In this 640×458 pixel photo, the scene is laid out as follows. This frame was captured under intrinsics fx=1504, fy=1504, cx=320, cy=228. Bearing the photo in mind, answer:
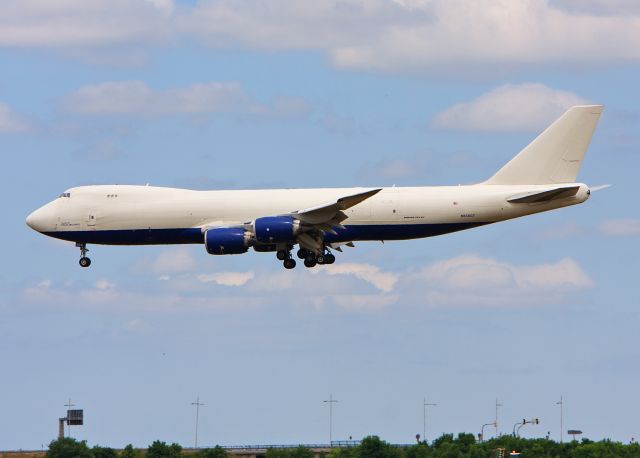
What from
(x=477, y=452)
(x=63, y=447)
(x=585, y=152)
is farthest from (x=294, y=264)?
(x=477, y=452)

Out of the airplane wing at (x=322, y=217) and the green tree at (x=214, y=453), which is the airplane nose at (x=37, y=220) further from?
the green tree at (x=214, y=453)

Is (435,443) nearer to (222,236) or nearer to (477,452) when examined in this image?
(477,452)

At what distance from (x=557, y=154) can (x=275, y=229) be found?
17.7 meters

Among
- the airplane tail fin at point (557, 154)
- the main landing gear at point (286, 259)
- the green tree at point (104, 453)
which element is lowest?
the green tree at point (104, 453)

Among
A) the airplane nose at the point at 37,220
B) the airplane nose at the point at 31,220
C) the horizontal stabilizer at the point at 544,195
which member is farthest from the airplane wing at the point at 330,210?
the airplane nose at the point at 31,220

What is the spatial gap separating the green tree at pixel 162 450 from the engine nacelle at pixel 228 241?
7769 centimetres

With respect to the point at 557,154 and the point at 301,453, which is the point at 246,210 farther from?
the point at 301,453

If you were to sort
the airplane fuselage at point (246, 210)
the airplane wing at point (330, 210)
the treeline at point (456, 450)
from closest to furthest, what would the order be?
the airplane wing at point (330, 210) < the airplane fuselage at point (246, 210) < the treeline at point (456, 450)

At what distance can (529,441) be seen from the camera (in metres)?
182

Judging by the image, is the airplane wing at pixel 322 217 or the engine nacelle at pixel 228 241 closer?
the airplane wing at pixel 322 217

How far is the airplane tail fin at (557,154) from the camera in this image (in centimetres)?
8900

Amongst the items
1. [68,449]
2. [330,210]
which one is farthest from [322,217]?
[68,449]

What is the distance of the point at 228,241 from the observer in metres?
86.0

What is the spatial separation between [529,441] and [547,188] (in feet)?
327
